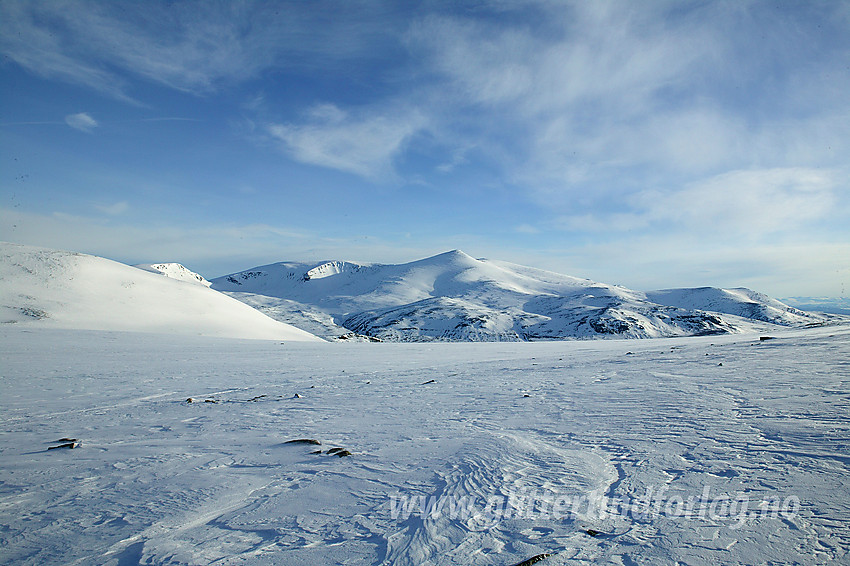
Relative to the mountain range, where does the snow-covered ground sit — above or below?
below

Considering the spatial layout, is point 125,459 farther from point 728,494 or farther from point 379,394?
point 728,494

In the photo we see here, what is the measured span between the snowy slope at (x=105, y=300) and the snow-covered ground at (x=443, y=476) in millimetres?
33582

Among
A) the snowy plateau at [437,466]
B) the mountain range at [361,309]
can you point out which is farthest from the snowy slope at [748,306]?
the snowy plateau at [437,466]

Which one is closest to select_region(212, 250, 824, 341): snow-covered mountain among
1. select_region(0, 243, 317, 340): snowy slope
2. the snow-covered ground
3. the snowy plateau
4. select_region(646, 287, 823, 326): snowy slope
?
select_region(646, 287, 823, 326): snowy slope

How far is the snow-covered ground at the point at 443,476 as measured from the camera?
320 cm

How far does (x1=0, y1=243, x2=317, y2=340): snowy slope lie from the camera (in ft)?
120

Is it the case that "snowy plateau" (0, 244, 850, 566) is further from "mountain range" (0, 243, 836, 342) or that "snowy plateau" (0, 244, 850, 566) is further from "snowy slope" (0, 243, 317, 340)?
"mountain range" (0, 243, 836, 342)

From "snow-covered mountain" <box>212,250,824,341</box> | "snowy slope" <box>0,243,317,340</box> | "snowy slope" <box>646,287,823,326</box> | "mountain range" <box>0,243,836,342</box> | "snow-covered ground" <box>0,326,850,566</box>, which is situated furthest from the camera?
"snowy slope" <box>646,287,823,326</box>

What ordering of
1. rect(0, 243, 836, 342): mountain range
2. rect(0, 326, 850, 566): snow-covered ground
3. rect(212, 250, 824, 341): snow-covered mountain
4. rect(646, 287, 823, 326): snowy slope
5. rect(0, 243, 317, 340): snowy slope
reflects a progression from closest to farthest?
1. rect(0, 326, 850, 566): snow-covered ground
2. rect(0, 243, 317, 340): snowy slope
3. rect(0, 243, 836, 342): mountain range
4. rect(212, 250, 824, 341): snow-covered mountain
5. rect(646, 287, 823, 326): snowy slope

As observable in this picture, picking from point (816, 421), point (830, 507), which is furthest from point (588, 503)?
point (816, 421)

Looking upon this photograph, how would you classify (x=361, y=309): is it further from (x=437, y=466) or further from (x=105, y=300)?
(x=437, y=466)

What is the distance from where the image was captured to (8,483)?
15.4 feet

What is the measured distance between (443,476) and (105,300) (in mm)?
49726

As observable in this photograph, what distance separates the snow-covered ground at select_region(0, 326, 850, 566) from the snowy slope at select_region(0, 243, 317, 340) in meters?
33.6
